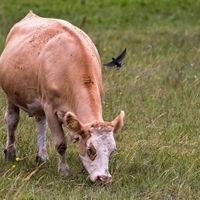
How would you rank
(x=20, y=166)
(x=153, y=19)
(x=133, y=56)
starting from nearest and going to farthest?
1. (x=20, y=166)
2. (x=133, y=56)
3. (x=153, y=19)

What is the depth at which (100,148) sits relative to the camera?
6574mm

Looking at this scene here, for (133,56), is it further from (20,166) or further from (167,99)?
(20,166)

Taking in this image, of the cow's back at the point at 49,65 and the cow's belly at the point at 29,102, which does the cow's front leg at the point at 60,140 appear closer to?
the cow's back at the point at 49,65

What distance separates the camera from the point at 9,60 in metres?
8.24

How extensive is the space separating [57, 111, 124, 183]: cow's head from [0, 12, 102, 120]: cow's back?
13.4 inches

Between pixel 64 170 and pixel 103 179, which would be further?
pixel 64 170

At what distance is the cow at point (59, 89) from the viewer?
6.68 metres

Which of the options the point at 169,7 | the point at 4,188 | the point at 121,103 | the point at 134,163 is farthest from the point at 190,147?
the point at 169,7

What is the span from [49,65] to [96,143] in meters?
1.20

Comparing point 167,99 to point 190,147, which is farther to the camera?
point 167,99

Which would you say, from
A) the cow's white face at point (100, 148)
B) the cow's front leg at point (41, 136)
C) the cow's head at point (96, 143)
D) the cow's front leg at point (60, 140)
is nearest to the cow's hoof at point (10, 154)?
the cow's front leg at point (41, 136)

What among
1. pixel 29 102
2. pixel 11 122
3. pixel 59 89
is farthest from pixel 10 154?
pixel 59 89

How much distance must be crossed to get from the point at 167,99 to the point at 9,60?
2948 millimetres

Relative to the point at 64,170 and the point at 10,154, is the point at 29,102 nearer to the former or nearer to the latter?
the point at 10,154
